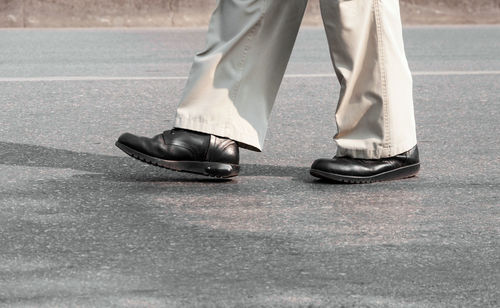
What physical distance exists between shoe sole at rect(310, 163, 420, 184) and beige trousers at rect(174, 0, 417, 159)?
69 millimetres

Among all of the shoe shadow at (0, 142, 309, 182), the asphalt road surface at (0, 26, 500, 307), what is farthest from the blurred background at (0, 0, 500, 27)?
the shoe shadow at (0, 142, 309, 182)

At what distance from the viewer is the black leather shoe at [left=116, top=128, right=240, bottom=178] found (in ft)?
12.8

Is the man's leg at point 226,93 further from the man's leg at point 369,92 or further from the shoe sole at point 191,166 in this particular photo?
the man's leg at point 369,92

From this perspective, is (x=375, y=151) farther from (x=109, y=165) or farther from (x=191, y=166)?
(x=109, y=165)

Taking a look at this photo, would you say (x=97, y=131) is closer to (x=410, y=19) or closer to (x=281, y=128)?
(x=281, y=128)

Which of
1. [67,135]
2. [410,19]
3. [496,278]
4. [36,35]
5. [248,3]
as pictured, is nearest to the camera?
[496,278]

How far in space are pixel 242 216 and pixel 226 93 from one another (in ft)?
2.00

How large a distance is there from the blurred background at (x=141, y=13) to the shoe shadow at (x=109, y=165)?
615cm

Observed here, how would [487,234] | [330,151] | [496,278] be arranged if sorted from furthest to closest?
1. [330,151]
2. [487,234]
3. [496,278]

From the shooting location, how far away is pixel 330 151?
4.68 meters

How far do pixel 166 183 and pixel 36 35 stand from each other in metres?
5.92

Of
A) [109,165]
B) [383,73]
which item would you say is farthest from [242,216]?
[109,165]

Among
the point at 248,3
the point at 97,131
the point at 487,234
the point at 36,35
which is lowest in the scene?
the point at 36,35

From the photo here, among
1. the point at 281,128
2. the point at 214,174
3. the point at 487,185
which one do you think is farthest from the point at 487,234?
the point at 281,128
